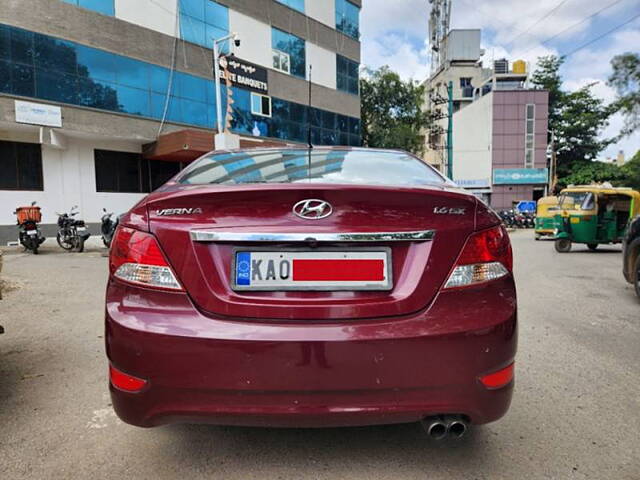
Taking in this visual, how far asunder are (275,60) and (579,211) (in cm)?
1645

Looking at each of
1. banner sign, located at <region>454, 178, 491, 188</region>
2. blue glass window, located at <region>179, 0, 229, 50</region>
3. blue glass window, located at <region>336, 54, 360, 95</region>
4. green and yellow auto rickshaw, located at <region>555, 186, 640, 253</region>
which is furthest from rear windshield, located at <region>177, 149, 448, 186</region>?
banner sign, located at <region>454, 178, 491, 188</region>

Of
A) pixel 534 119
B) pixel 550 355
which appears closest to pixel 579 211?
pixel 550 355

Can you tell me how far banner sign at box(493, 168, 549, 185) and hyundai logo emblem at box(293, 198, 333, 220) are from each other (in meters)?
38.4

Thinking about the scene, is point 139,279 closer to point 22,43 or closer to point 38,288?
point 38,288

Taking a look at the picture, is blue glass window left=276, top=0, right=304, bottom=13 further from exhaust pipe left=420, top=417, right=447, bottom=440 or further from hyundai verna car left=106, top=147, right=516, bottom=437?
exhaust pipe left=420, top=417, right=447, bottom=440

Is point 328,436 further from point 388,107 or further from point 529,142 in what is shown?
point 529,142

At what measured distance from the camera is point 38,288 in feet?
20.0

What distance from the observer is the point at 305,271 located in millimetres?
1617

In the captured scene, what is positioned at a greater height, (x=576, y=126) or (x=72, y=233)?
(x=576, y=126)

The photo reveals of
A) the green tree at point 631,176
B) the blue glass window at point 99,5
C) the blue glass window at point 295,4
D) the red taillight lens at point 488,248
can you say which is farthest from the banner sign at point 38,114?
the green tree at point 631,176

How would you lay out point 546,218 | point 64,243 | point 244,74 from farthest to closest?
1. point 244,74
2. point 546,218
3. point 64,243

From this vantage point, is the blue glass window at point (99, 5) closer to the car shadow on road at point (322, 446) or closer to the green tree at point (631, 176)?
the car shadow on road at point (322, 446)

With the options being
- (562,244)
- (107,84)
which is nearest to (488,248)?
(562,244)

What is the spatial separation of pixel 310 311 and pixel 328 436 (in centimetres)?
92
